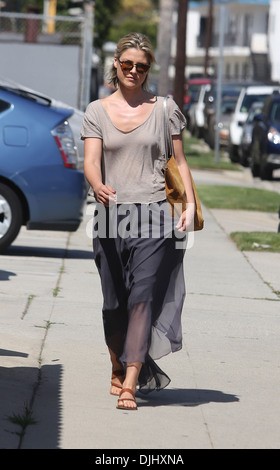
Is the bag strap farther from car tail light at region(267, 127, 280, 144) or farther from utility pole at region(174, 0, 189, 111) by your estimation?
utility pole at region(174, 0, 189, 111)

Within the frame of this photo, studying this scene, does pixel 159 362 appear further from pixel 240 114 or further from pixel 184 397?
pixel 240 114

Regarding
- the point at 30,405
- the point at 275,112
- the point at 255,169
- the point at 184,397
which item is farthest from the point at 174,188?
the point at 255,169

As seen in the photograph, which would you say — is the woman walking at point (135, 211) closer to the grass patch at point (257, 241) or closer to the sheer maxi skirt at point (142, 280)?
the sheer maxi skirt at point (142, 280)

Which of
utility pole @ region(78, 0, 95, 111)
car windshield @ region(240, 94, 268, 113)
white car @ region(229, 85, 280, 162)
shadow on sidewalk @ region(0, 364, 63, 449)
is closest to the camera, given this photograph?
shadow on sidewalk @ region(0, 364, 63, 449)

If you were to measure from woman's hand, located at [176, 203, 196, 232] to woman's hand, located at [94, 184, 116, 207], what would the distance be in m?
0.36

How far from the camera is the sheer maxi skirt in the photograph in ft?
19.0

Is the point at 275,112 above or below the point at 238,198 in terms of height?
above

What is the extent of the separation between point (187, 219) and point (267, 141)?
60.4 ft

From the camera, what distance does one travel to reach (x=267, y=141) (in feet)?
78.5

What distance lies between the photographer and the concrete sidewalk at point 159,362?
207 inches

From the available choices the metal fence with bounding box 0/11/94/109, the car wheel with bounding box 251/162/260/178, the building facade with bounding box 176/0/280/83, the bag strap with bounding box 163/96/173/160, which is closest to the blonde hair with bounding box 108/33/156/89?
the bag strap with bounding box 163/96/173/160

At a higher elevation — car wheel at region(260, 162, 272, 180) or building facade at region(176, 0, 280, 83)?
car wheel at region(260, 162, 272, 180)

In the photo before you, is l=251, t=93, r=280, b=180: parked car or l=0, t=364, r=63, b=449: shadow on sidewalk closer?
l=0, t=364, r=63, b=449: shadow on sidewalk
